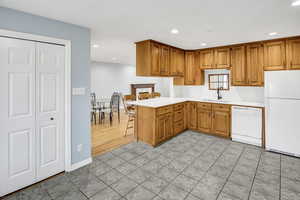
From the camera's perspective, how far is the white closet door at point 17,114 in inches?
79.2

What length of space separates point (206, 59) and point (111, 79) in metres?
4.68

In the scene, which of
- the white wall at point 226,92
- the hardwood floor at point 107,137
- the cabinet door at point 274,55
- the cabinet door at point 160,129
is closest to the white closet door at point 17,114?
the hardwood floor at point 107,137

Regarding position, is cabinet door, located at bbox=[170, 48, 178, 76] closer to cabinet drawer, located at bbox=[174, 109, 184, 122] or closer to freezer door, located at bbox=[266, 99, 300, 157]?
cabinet drawer, located at bbox=[174, 109, 184, 122]

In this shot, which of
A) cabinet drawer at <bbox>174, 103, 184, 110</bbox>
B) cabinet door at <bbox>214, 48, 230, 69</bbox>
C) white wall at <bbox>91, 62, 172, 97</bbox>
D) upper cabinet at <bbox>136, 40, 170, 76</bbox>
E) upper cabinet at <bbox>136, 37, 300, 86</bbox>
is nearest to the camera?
upper cabinet at <bbox>136, 37, 300, 86</bbox>

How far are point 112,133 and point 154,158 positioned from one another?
1.92 m

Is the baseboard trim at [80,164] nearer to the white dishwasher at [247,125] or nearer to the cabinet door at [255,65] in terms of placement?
the white dishwasher at [247,125]

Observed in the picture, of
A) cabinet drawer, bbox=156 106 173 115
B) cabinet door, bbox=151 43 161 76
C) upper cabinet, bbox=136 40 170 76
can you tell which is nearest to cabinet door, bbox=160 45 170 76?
upper cabinet, bbox=136 40 170 76

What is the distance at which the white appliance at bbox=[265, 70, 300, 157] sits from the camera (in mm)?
3020

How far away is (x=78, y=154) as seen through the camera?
271cm

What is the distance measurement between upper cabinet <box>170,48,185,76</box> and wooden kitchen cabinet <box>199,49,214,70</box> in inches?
22.3

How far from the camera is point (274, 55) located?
361 cm

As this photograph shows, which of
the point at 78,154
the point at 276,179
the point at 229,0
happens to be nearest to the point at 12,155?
the point at 78,154

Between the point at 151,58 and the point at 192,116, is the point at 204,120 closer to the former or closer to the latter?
the point at 192,116

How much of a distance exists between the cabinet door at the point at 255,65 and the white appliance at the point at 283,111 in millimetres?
540
